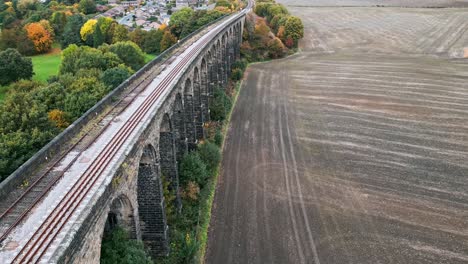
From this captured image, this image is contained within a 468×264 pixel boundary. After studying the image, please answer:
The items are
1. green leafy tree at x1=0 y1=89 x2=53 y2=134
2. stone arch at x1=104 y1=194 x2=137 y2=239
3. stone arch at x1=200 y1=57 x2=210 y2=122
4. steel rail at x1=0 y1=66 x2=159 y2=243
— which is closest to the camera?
steel rail at x1=0 y1=66 x2=159 y2=243

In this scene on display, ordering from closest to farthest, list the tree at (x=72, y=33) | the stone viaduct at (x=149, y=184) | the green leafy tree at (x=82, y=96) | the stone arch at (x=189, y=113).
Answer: the stone viaduct at (x=149, y=184) < the stone arch at (x=189, y=113) < the green leafy tree at (x=82, y=96) < the tree at (x=72, y=33)

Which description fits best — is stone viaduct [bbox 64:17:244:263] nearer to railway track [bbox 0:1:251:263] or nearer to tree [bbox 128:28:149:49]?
railway track [bbox 0:1:251:263]

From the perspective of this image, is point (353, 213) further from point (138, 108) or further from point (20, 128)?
point (20, 128)

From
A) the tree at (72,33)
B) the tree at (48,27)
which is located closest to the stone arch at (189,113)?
the tree at (72,33)

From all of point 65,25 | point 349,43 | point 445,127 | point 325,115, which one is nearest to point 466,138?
point 445,127

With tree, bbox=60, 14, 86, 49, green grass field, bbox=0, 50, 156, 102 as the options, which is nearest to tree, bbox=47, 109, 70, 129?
green grass field, bbox=0, 50, 156, 102

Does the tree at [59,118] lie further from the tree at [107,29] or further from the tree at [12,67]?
the tree at [107,29]

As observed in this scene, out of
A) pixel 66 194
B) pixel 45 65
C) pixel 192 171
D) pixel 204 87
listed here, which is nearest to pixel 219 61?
pixel 204 87
